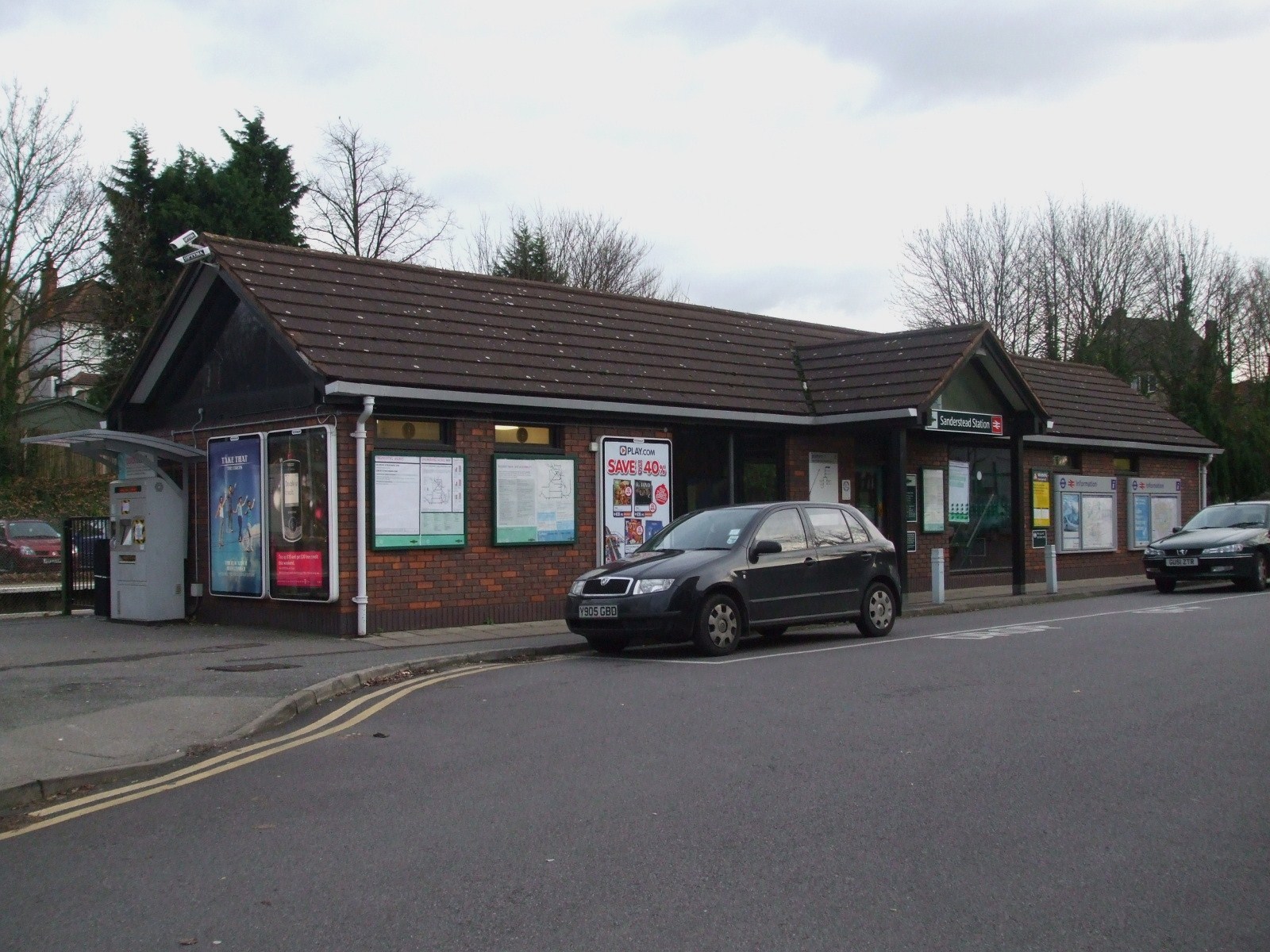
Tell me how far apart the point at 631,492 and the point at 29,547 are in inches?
749

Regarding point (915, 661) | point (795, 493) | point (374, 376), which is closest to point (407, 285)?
point (374, 376)

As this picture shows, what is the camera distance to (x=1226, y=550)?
72.9ft

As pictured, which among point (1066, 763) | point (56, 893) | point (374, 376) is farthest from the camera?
point (374, 376)

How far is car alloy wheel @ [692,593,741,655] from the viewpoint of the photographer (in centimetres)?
1302

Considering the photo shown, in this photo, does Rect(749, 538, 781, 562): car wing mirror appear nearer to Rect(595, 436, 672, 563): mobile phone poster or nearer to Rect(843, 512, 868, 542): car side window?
Rect(843, 512, 868, 542): car side window

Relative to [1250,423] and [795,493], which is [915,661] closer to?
[795,493]

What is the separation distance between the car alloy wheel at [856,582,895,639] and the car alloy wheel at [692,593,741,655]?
7.15 feet

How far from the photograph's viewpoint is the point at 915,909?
499 cm

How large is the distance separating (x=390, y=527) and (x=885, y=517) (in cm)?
1120

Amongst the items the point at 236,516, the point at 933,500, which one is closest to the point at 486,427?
the point at 236,516

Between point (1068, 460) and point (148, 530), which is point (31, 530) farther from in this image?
point (1068, 460)

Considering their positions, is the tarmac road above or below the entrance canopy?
below

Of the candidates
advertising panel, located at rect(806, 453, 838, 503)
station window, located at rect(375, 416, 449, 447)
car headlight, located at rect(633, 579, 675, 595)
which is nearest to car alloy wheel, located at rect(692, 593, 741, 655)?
car headlight, located at rect(633, 579, 675, 595)

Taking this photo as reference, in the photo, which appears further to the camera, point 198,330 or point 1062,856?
point 198,330
